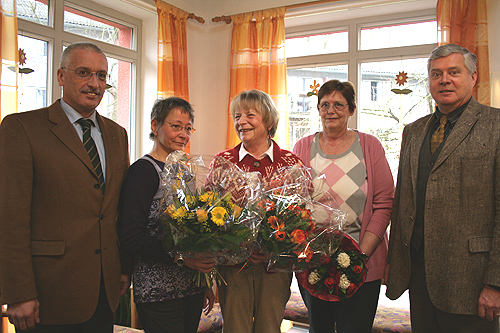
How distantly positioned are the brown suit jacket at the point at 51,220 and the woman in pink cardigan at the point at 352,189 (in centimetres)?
99

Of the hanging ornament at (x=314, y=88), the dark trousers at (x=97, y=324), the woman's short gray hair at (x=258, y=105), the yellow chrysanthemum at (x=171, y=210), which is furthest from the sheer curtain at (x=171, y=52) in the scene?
the yellow chrysanthemum at (x=171, y=210)

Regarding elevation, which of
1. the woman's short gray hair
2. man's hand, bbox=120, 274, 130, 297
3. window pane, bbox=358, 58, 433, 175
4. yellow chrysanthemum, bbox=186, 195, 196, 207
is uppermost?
window pane, bbox=358, 58, 433, 175

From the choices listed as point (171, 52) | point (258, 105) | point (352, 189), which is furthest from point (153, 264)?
point (171, 52)

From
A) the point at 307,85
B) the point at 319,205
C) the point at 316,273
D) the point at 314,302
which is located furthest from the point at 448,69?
the point at 307,85

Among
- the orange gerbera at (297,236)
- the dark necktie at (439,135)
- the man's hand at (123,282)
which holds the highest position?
the dark necktie at (439,135)

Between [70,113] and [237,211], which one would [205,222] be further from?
[70,113]

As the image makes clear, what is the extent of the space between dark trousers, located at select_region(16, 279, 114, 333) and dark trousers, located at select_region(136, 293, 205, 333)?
0.16 metres

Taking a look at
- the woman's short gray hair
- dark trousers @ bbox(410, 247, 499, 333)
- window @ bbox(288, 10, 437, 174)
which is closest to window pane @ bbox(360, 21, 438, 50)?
window @ bbox(288, 10, 437, 174)

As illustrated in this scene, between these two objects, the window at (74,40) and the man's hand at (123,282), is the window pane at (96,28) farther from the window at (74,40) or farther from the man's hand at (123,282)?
the man's hand at (123,282)

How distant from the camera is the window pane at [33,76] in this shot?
347 centimetres

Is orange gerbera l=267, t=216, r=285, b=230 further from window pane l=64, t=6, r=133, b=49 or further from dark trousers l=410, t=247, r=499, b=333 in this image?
window pane l=64, t=6, r=133, b=49

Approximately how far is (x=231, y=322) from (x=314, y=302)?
52cm

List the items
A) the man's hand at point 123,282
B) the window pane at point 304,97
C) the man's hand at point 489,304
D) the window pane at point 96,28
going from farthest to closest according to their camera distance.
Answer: the window pane at point 304,97, the window pane at point 96,28, the man's hand at point 123,282, the man's hand at point 489,304

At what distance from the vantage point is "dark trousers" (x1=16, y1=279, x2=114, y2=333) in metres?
1.58
